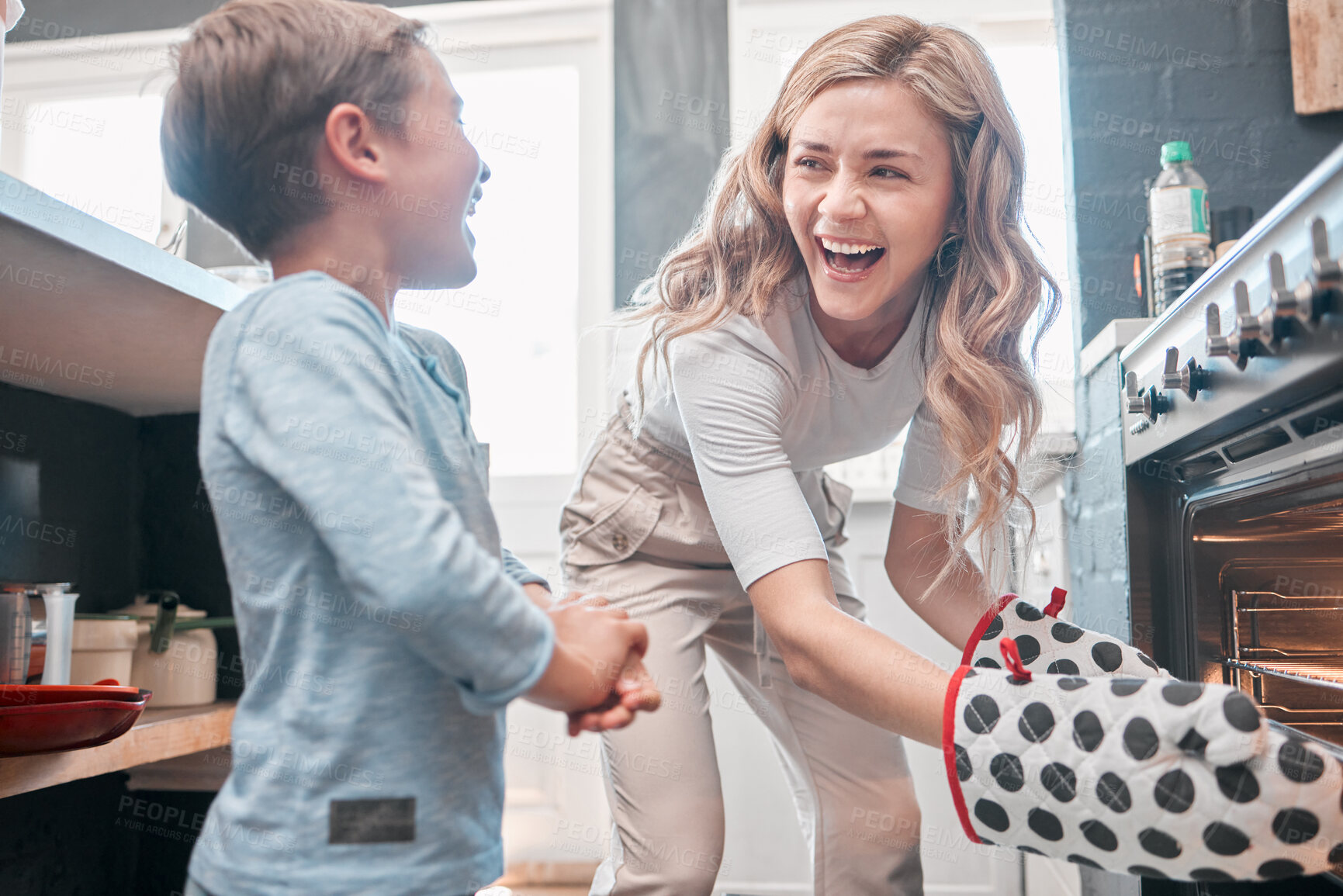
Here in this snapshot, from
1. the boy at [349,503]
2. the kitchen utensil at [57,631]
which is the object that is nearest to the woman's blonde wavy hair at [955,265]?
the boy at [349,503]

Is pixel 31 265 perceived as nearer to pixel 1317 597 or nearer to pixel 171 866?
pixel 171 866

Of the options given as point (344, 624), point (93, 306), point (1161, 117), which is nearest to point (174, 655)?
point (93, 306)

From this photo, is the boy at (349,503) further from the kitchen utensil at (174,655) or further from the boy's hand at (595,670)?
the kitchen utensil at (174,655)

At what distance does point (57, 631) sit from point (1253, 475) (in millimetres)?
1302

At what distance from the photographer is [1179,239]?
1426 mm

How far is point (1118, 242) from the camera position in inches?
66.6

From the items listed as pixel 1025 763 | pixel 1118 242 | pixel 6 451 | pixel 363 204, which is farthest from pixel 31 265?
pixel 1118 242

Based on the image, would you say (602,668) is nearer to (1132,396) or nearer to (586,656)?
(586,656)

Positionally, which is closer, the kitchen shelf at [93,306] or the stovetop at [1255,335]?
the stovetop at [1255,335]

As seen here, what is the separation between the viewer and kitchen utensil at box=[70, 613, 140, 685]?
49.4 inches

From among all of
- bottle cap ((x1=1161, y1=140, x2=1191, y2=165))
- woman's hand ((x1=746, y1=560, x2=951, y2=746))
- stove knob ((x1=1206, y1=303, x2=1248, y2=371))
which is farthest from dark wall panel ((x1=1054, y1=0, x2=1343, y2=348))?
woman's hand ((x1=746, y1=560, x2=951, y2=746))

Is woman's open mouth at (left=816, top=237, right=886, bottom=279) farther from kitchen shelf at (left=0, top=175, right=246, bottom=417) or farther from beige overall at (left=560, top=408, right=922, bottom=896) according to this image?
kitchen shelf at (left=0, top=175, right=246, bottom=417)

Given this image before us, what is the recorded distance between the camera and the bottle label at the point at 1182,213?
1.42 metres

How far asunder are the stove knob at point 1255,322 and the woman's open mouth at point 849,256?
343 mm
